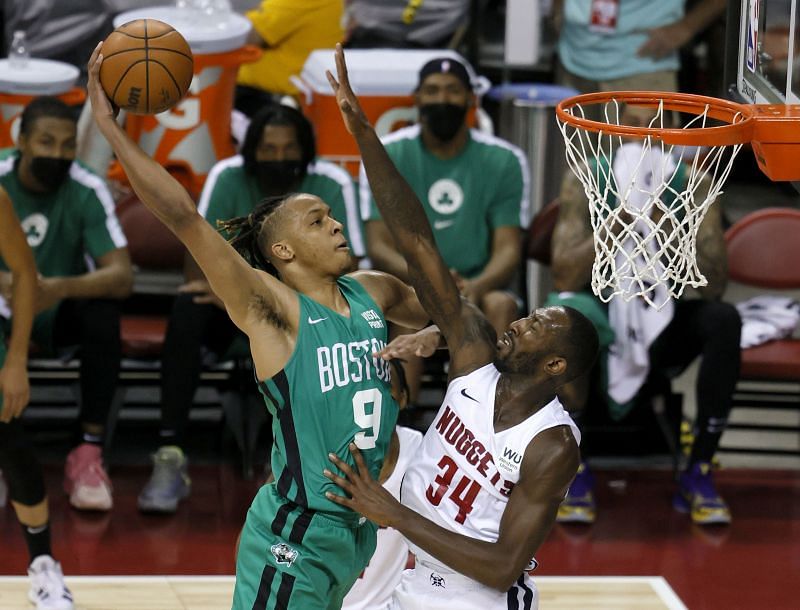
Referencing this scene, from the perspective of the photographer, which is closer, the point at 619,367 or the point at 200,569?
the point at 200,569

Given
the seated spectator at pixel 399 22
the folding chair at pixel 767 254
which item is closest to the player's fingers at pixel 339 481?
the folding chair at pixel 767 254

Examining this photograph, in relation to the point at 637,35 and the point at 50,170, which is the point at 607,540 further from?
the point at 637,35

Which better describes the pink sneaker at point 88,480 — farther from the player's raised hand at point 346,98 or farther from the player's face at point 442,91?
the player's raised hand at point 346,98

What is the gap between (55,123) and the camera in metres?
5.63

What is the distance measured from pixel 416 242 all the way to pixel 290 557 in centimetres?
83

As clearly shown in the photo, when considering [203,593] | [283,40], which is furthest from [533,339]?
[283,40]

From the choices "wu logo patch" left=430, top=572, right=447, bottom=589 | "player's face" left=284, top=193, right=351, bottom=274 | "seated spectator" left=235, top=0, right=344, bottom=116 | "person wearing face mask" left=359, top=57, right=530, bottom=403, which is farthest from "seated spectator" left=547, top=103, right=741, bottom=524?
"player's face" left=284, top=193, right=351, bottom=274

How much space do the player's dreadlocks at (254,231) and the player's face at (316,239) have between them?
9cm

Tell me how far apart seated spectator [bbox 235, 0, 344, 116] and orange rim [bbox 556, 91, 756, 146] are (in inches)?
135

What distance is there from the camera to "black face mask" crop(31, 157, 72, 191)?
5.66 metres

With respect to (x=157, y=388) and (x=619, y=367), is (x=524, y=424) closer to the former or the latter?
(x=619, y=367)

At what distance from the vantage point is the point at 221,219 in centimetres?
575

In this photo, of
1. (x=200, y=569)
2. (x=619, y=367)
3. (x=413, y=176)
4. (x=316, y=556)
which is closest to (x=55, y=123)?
(x=413, y=176)

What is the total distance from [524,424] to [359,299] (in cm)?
53
